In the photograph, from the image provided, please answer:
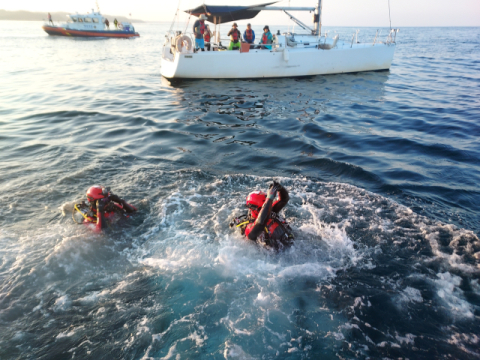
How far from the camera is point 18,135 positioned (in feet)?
38.7

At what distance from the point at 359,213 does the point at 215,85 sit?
1406cm

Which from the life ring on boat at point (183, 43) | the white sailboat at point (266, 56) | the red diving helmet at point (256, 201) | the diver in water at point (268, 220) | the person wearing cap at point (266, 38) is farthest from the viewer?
the person wearing cap at point (266, 38)

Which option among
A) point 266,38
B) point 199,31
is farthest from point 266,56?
point 199,31

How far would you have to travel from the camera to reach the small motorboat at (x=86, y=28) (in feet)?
173

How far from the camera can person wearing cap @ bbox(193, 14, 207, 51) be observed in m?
17.7

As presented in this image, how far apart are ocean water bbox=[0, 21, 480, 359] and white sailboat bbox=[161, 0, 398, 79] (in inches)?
221

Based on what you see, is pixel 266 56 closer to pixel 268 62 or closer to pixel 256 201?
pixel 268 62

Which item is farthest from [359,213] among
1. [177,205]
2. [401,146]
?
[401,146]

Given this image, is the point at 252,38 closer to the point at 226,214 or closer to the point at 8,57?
the point at 226,214

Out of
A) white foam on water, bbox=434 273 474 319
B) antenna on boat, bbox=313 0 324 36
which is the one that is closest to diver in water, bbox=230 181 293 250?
white foam on water, bbox=434 273 474 319

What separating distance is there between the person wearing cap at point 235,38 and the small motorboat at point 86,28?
45.3m

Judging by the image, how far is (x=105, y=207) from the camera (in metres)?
6.38

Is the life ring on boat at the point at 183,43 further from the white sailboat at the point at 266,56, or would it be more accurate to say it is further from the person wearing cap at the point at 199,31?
the person wearing cap at the point at 199,31

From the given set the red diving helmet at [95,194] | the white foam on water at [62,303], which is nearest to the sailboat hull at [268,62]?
the red diving helmet at [95,194]
